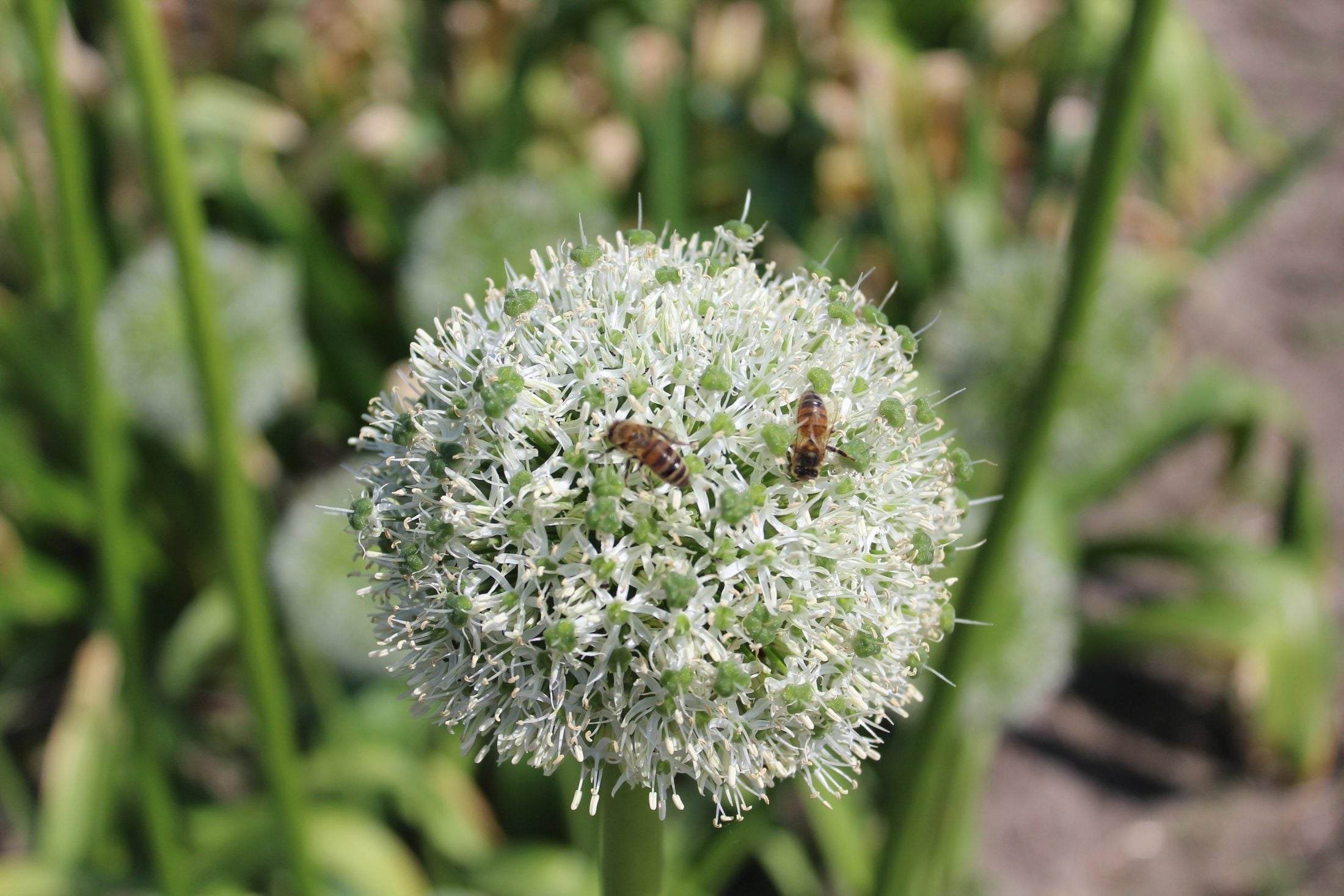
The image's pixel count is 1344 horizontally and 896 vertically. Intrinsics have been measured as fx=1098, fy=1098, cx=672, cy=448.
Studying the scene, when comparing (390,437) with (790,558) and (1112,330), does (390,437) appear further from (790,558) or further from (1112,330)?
(1112,330)

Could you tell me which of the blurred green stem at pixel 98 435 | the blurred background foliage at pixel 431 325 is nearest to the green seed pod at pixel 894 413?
the blurred green stem at pixel 98 435

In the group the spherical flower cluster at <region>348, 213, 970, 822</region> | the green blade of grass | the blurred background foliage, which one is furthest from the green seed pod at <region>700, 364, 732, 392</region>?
the green blade of grass

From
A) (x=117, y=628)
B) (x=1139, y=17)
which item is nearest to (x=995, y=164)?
(x=1139, y=17)

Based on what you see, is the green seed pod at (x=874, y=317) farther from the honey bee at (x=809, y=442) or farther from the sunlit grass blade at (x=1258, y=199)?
the sunlit grass blade at (x=1258, y=199)

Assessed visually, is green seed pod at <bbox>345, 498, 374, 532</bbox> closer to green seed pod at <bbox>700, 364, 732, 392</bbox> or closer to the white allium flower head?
green seed pod at <bbox>700, 364, 732, 392</bbox>

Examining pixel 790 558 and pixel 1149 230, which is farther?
pixel 1149 230
